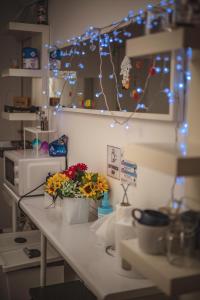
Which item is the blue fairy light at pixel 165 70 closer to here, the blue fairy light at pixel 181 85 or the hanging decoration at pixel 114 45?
the hanging decoration at pixel 114 45

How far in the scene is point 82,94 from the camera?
280 centimetres

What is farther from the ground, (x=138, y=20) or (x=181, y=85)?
(x=138, y=20)

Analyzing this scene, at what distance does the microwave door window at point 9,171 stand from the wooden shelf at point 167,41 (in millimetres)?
2004

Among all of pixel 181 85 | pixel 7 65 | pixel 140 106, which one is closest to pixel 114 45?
pixel 140 106

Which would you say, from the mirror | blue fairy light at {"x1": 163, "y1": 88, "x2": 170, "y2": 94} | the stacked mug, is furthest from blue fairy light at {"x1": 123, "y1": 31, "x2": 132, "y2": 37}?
the stacked mug

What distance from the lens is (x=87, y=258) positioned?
72.7 inches

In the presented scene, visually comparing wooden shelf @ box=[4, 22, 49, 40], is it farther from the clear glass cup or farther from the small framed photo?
the clear glass cup

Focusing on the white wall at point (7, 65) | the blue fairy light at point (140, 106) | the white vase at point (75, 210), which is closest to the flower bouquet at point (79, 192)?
the white vase at point (75, 210)

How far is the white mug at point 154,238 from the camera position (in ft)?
4.58

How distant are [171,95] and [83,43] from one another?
1204 mm

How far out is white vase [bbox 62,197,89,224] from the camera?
232 cm

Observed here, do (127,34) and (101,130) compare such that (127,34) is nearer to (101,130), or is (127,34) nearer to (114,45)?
(114,45)

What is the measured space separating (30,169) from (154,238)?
1.74 metres

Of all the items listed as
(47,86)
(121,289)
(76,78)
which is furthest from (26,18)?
(121,289)
